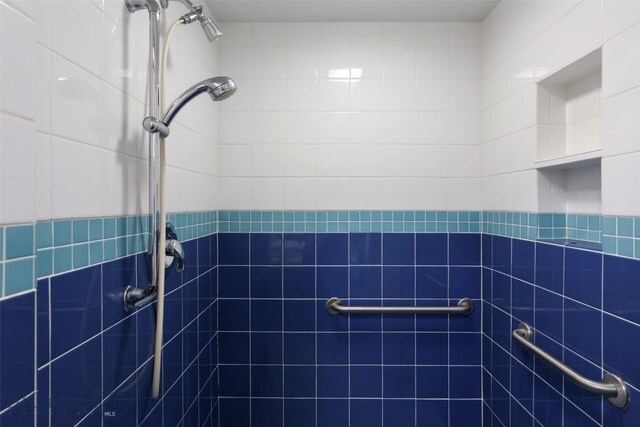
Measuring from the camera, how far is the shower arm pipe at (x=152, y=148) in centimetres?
101

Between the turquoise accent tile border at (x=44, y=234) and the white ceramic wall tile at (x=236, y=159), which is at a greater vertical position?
the white ceramic wall tile at (x=236, y=159)

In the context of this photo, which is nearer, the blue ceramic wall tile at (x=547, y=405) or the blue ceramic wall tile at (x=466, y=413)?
the blue ceramic wall tile at (x=547, y=405)

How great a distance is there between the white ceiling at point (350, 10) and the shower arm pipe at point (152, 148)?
77cm

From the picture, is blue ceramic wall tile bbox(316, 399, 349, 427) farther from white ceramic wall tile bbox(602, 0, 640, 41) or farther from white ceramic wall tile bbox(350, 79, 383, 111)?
white ceramic wall tile bbox(602, 0, 640, 41)

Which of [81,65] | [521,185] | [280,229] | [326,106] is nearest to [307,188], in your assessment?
[280,229]

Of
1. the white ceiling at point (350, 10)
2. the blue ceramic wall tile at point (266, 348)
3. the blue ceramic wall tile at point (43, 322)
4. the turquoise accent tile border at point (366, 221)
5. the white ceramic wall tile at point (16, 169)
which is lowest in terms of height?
the blue ceramic wall tile at point (266, 348)

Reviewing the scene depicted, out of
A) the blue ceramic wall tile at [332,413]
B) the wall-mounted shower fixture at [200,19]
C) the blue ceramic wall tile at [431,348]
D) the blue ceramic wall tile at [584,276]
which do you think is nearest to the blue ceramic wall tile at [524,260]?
the blue ceramic wall tile at [584,276]

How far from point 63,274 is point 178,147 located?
728 mm

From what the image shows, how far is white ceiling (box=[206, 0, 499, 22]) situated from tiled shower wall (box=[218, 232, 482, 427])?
110 cm

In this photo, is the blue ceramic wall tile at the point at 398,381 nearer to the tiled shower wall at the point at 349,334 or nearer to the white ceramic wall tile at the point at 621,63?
the tiled shower wall at the point at 349,334

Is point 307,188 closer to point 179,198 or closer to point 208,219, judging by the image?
point 208,219

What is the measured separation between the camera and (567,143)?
4.49ft

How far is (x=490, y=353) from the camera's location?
175cm

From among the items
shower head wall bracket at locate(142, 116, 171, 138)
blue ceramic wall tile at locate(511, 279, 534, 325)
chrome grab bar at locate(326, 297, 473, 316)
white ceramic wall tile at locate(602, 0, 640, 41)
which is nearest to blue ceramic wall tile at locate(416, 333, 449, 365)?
chrome grab bar at locate(326, 297, 473, 316)
